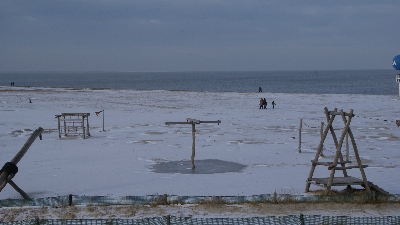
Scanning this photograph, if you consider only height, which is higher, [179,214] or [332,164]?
[332,164]

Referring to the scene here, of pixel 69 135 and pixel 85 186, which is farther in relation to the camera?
pixel 69 135

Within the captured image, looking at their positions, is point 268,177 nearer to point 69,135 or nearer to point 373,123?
point 69,135

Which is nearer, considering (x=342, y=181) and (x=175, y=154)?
(x=342, y=181)

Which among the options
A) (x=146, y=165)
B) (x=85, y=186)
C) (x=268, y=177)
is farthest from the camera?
(x=146, y=165)

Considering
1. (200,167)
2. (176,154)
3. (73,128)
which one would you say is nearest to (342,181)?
(200,167)

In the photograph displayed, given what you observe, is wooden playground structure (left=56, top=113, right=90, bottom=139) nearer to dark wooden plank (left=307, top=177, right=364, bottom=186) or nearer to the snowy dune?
the snowy dune

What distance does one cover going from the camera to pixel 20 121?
29.8m

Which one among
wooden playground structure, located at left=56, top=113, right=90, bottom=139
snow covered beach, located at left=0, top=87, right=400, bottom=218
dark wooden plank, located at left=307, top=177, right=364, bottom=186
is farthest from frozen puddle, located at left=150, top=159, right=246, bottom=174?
wooden playground structure, located at left=56, top=113, right=90, bottom=139

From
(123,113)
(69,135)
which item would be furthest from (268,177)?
(123,113)

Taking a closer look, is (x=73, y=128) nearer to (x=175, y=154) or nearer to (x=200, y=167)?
(x=175, y=154)

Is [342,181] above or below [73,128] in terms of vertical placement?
above

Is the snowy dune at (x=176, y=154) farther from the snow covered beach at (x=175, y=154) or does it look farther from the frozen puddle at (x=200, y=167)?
the frozen puddle at (x=200, y=167)

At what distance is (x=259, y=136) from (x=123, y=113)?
48.2 ft

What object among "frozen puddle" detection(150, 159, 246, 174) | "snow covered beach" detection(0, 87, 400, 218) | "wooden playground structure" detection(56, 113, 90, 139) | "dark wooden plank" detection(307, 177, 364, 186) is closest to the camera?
"dark wooden plank" detection(307, 177, 364, 186)
